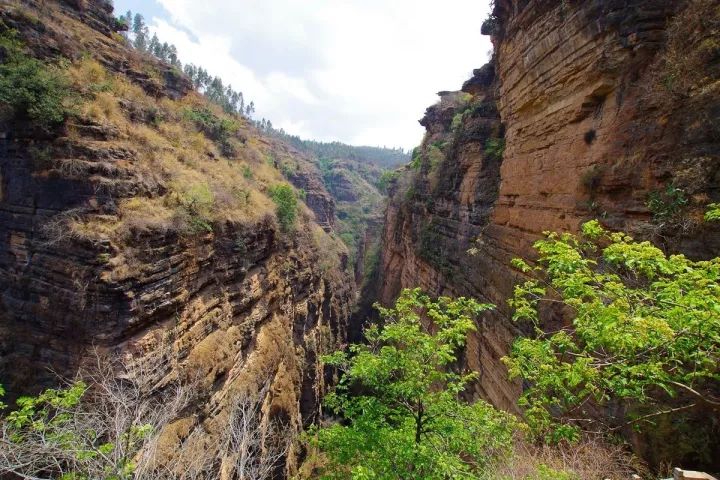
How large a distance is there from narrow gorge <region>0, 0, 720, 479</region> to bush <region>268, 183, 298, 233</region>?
141 centimetres

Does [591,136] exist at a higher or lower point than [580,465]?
higher

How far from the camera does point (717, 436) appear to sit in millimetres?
4520

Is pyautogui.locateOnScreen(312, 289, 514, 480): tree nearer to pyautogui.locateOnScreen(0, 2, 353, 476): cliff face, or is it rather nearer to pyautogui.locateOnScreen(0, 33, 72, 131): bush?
pyautogui.locateOnScreen(0, 2, 353, 476): cliff face

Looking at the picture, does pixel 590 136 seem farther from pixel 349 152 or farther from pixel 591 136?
pixel 349 152

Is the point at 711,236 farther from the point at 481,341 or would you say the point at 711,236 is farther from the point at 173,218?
→ the point at 173,218

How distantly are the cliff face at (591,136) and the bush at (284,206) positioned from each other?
10323 mm

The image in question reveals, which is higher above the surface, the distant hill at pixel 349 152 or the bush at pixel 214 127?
the distant hill at pixel 349 152

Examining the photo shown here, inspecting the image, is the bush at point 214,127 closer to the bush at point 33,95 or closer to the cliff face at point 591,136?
the bush at point 33,95

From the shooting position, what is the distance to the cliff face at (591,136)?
6121mm

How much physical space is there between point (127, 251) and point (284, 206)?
37.4 feet

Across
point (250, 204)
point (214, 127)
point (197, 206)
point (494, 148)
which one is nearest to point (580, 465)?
point (197, 206)

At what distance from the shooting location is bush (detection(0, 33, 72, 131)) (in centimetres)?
1038

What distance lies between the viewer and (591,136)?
8391 mm

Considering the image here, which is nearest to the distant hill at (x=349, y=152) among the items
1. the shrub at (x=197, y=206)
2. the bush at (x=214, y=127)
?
the bush at (x=214, y=127)
